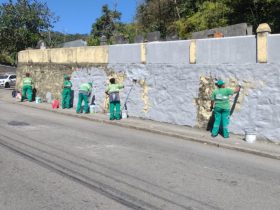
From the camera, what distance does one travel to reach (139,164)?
9398 millimetres

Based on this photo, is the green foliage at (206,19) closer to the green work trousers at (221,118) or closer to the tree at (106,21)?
the green work trousers at (221,118)

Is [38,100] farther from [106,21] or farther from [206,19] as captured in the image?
[106,21]

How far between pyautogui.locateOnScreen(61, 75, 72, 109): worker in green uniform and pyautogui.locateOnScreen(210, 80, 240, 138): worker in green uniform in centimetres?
936

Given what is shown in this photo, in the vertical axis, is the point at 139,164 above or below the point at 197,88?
below

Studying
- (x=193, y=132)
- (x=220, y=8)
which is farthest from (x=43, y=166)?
(x=220, y=8)

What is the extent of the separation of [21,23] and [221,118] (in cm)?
2683

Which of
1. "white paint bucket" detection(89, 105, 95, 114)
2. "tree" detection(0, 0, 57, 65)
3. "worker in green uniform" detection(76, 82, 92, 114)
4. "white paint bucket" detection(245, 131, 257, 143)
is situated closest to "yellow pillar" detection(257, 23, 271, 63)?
"white paint bucket" detection(245, 131, 257, 143)

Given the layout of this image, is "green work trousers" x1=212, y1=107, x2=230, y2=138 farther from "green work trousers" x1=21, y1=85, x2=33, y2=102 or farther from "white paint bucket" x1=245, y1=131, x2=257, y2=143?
"green work trousers" x1=21, y1=85, x2=33, y2=102

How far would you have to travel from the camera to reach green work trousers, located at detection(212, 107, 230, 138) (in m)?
12.8

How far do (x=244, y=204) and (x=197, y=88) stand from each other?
7.92 meters

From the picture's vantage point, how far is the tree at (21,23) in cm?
3588

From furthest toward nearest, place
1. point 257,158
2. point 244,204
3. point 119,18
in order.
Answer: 1. point 119,18
2. point 257,158
3. point 244,204

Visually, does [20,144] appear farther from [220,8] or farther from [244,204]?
[220,8]

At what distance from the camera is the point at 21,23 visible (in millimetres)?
36562
